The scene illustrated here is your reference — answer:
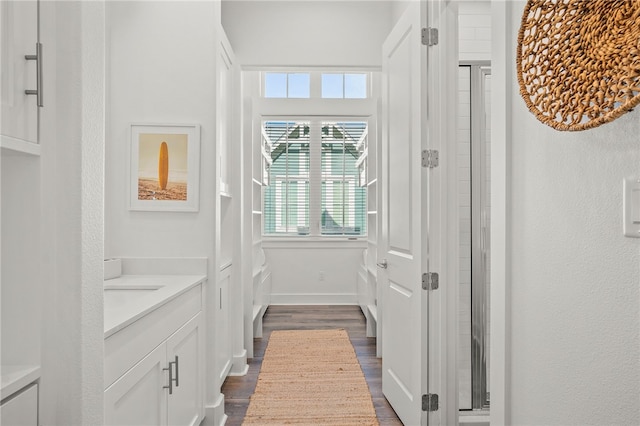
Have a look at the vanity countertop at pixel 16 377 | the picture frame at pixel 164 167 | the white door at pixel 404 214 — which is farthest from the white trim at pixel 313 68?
the vanity countertop at pixel 16 377

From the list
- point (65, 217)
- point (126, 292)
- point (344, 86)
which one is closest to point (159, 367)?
point (126, 292)

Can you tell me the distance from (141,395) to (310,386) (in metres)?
1.74

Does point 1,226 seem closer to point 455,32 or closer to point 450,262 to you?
point 450,262

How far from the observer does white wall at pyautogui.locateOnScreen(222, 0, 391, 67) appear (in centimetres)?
352

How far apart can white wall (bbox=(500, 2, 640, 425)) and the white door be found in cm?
101

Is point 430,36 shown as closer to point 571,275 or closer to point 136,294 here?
point 571,275

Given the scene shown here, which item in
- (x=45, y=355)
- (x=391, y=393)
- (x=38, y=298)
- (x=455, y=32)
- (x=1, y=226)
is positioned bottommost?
(x=391, y=393)

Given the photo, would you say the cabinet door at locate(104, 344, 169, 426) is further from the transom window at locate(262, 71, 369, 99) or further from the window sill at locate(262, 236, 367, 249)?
the transom window at locate(262, 71, 369, 99)

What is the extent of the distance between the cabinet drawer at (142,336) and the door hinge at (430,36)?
179 centimetres

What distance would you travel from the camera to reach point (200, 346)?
8.07ft

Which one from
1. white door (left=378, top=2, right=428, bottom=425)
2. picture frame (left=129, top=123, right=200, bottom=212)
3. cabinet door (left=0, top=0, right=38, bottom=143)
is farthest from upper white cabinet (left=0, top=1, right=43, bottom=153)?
white door (left=378, top=2, right=428, bottom=425)

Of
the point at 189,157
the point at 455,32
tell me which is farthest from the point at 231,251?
the point at 455,32

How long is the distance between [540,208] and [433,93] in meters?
1.31

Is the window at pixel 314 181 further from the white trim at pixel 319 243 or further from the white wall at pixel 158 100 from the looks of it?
the white wall at pixel 158 100
